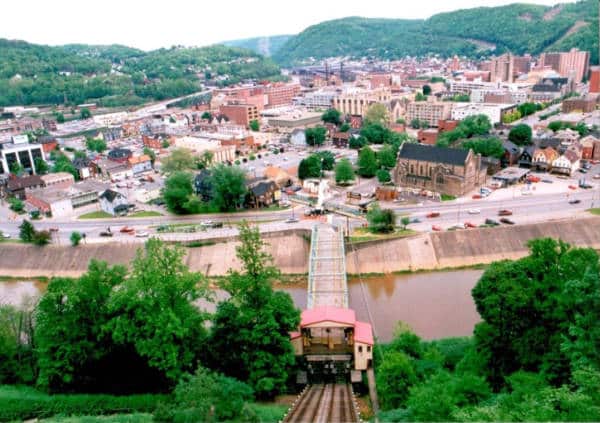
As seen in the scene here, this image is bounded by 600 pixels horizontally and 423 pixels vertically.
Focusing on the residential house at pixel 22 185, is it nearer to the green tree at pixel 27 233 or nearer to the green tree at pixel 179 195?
the green tree at pixel 27 233

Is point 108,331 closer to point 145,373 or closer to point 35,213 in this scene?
point 145,373

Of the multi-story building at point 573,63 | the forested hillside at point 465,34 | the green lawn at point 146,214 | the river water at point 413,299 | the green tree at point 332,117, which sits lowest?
the river water at point 413,299

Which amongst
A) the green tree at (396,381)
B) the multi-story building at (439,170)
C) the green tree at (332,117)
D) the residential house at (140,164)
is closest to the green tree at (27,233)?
the residential house at (140,164)

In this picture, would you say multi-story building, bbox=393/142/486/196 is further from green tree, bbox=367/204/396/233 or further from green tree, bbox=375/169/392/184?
green tree, bbox=367/204/396/233

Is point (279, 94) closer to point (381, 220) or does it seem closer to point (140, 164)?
point (140, 164)

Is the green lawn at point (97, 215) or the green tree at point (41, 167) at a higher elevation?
the green tree at point (41, 167)
